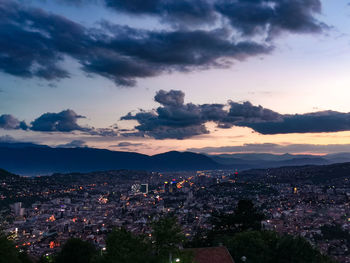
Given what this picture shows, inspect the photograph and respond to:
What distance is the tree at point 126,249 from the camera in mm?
19578

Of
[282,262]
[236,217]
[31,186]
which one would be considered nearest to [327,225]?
[236,217]

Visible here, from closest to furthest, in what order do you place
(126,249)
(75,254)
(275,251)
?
(126,249), (275,251), (75,254)

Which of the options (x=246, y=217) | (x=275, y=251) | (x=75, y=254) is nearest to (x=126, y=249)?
(x=75, y=254)

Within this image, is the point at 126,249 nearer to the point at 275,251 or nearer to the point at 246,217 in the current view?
the point at 275,251

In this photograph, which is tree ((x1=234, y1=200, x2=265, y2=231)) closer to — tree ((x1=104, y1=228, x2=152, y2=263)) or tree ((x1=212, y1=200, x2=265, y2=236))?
tree ((x1=212, y1=200, x2=265, y2=236))

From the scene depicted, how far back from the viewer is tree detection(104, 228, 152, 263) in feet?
64.2

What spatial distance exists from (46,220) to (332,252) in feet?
277

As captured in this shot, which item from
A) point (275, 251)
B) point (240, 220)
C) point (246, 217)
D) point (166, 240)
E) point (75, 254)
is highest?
point (166, 240)

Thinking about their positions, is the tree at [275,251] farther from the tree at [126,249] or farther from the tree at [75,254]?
the tree at [75,254]

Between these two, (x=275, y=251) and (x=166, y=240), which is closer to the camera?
(x=166, y=240)

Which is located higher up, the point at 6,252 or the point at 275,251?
the point at 6,252

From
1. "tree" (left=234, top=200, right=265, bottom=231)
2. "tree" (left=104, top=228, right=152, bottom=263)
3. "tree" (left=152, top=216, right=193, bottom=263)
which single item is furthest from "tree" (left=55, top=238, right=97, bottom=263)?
"tree" (left=234, top=200, right=265, bottom=231)

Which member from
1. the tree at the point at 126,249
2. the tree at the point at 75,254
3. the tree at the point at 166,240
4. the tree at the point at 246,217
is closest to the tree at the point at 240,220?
the tree at the point at 246,217

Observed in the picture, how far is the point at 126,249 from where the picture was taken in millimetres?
19906
